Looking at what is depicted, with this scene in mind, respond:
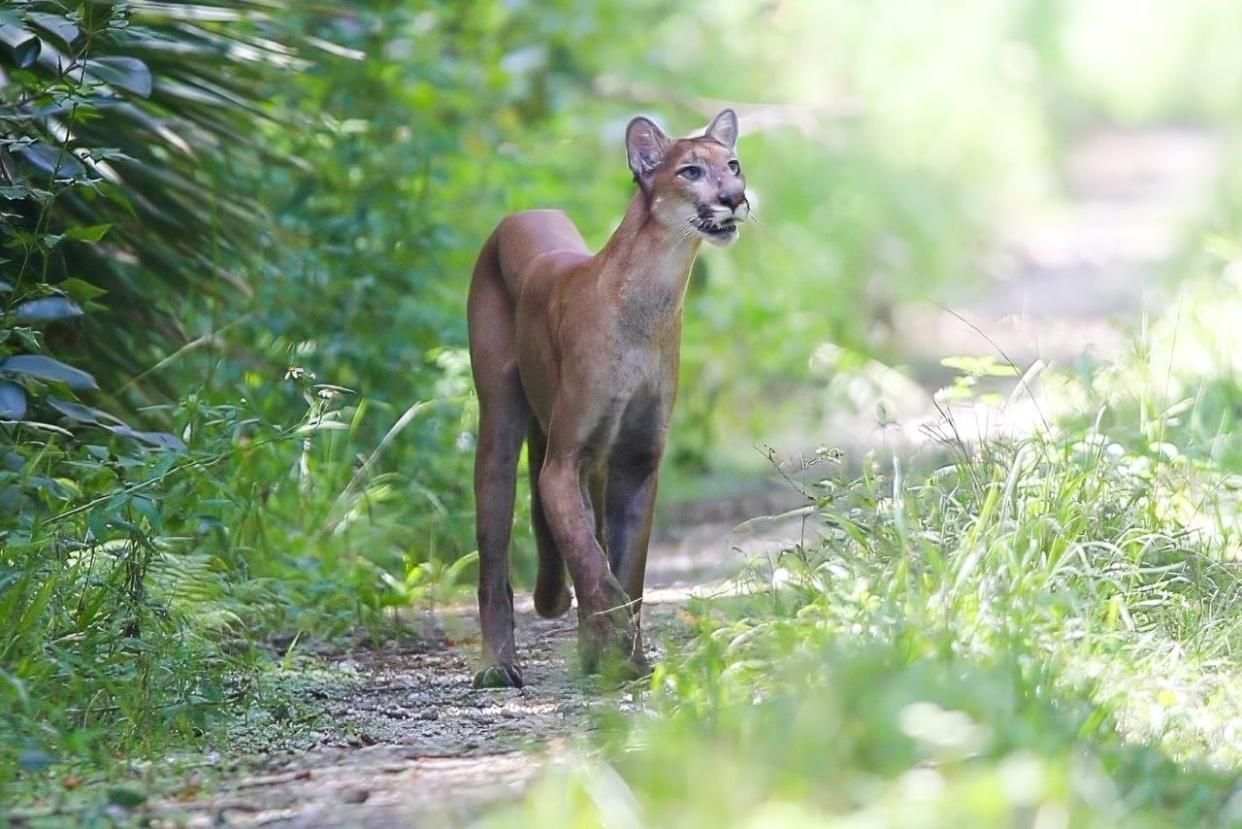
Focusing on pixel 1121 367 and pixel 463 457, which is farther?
pixel 463 457

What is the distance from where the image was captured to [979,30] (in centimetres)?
1678

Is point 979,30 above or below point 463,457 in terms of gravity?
above

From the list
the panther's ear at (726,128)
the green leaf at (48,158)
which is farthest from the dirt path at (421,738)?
the green leaf at (48,158)

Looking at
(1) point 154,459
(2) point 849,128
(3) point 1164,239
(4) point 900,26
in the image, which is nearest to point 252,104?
(1) point 154,459

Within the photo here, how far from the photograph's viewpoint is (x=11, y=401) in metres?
4.77

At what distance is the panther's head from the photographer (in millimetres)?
5211

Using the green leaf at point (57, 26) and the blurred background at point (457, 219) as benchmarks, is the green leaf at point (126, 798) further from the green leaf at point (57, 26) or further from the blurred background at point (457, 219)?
the green leaf at point (57, 26)

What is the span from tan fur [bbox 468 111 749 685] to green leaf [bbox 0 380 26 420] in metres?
1.43

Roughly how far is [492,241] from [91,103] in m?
1.42

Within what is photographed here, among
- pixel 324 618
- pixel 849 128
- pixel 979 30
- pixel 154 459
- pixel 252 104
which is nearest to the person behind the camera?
pixel 154 459

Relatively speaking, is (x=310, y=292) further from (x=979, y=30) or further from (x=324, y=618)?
(x=979, y=30)

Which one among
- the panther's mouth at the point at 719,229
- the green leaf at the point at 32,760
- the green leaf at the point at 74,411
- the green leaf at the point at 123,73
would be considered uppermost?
the green leaf at the point at 123,73

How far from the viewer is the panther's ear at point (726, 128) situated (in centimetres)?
563

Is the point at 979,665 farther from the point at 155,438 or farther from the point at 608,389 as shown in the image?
→ the point at 155,438
